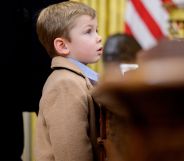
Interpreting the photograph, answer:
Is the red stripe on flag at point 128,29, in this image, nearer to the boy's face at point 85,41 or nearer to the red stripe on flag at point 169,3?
the red stripe on flag at point 169,3

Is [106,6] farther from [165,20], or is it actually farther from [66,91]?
[66,91]

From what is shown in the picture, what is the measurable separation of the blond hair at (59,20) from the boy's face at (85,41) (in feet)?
0.05

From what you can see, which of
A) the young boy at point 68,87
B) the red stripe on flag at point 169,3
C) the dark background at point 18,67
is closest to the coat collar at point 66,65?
the young boy at point 68,87

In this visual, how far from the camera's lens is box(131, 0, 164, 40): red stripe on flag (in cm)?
331

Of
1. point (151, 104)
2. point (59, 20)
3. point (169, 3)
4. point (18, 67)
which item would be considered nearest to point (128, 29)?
point (169, 3)

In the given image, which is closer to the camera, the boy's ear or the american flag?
the boy's ear

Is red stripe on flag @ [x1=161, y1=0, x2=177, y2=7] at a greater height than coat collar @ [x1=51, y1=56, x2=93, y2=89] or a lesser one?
greater

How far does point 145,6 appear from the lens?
10.8 feet

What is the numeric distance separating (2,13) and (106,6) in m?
1.57

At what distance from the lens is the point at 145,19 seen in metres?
3.41

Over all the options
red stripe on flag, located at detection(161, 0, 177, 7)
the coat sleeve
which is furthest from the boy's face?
red stripe on flag, located at detection(161, 0, 177, 7)

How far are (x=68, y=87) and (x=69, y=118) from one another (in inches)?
3.3

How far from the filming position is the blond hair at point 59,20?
50.2 inches

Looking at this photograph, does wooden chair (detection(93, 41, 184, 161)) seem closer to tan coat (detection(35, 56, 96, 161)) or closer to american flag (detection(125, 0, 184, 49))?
tan coat (detection(35, 56, 96, 161))
